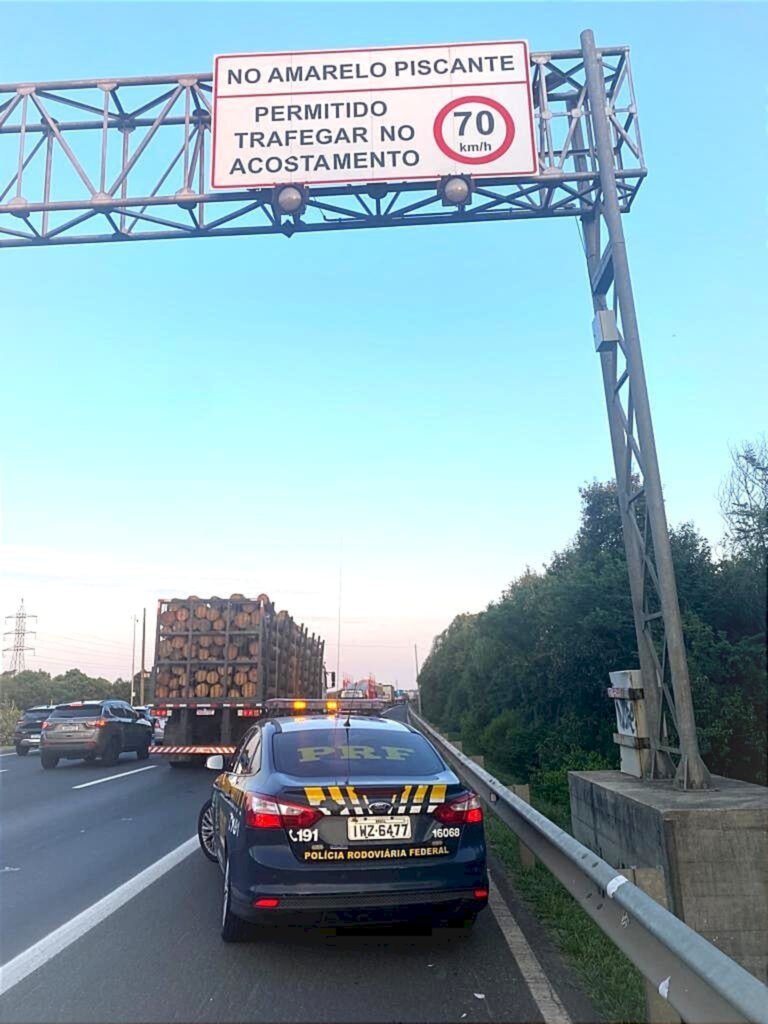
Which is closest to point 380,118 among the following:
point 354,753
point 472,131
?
point 472,131

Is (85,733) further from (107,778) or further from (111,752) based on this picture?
(107,778)

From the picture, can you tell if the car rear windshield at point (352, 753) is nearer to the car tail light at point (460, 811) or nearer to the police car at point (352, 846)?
the police car at point (352, 846)

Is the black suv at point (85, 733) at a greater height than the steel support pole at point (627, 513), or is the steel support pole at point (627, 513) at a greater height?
the steel support pole at point (627, 513)

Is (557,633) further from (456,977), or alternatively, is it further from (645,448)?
(456,977)

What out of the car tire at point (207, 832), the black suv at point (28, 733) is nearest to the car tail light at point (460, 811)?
the car tire at point (207, 832)

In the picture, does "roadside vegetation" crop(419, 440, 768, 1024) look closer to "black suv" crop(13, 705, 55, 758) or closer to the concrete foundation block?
the concrete foundation block

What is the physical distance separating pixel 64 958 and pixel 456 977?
94.0 inches

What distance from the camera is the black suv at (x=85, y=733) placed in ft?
59.6

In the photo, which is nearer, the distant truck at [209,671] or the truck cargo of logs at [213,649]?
Answer: the distant truck at [209,671]

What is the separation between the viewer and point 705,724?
12250mm

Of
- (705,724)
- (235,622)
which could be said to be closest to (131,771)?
(235,622)

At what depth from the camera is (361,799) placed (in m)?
4.87

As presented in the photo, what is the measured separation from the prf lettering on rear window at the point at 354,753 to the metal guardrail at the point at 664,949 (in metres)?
1.15

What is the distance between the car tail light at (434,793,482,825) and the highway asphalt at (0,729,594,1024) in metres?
0.80
